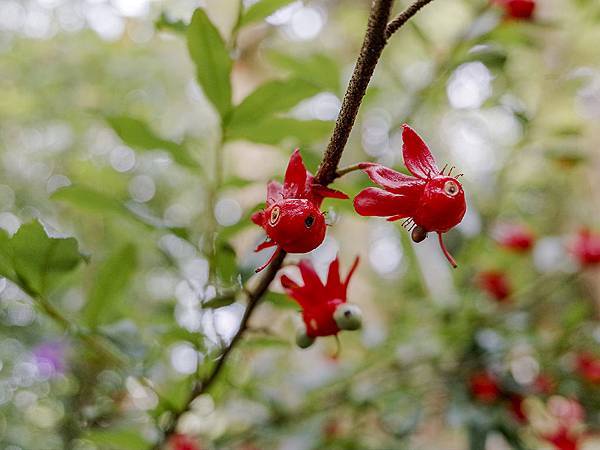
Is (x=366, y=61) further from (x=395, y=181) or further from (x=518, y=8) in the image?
(x=518, y=8)

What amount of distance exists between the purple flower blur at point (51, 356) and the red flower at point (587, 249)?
1243mm

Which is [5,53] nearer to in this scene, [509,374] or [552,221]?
[509,374]

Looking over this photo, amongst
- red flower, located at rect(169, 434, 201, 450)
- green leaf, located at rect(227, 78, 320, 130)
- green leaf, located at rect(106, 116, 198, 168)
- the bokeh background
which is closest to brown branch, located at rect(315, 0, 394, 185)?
the bokeh background

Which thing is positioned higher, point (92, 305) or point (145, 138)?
point (145, 138)

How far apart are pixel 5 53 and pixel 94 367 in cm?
131

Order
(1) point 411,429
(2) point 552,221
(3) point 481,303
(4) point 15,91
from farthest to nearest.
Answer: (2) point 552,221 → (4) point 15,91 → (3) point 481,303 → (1) point 411,429

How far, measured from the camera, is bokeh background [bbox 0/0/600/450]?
2.62 feet

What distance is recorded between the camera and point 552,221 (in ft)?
12.0

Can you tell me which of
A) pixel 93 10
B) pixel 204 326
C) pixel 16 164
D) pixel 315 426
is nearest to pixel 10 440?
pixel 315 426

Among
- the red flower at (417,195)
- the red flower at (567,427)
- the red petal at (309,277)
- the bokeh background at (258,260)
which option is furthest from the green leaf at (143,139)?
the red flower at (567,427)

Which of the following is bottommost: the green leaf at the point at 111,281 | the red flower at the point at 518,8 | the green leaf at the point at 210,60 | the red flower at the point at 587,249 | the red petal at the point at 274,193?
the red petal at the point at 274,193

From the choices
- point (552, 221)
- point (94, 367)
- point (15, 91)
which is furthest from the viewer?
point (552, 221)

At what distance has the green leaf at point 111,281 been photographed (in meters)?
0.83

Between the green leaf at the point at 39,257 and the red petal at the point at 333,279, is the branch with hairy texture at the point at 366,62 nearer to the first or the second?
the red petal at the point at 333,279
